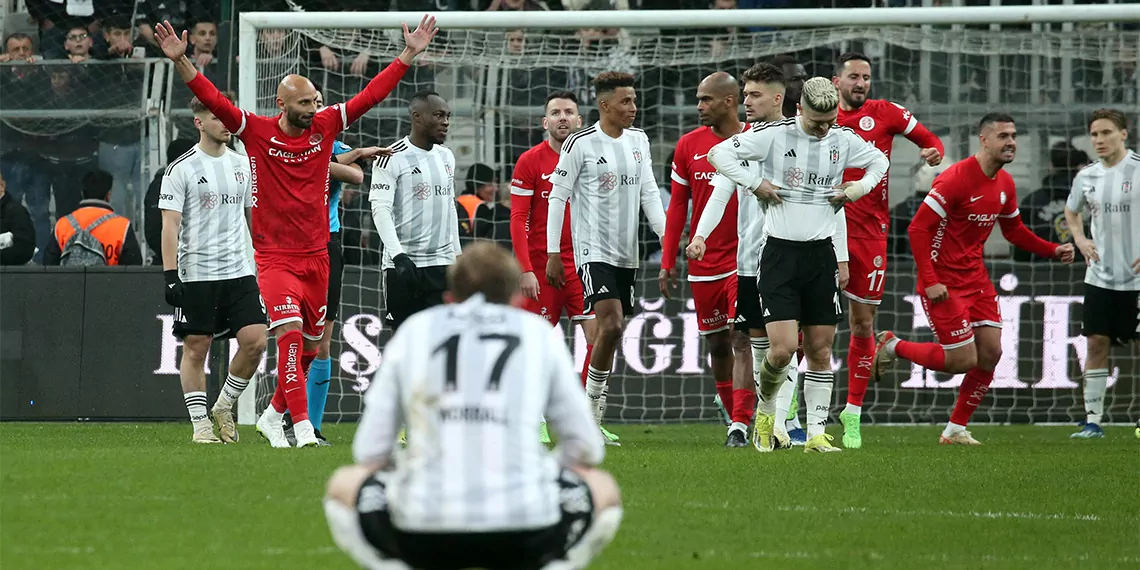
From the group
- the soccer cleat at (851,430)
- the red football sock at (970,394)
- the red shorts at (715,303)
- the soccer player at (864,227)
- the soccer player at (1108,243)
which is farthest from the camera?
the soccer player at (1108,243)

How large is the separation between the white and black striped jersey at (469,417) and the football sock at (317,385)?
7.14 m

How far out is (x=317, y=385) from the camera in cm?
1120

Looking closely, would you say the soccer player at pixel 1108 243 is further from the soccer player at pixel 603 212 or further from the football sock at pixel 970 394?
the soccer player at pixel 603 212

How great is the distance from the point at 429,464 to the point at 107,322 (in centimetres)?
1031

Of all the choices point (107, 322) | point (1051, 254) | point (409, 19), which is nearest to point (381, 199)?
point (409, 19)

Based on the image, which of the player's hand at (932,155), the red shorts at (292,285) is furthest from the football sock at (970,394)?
the red shorts at (292,285)

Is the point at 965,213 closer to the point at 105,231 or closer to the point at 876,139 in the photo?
the point at 876,139

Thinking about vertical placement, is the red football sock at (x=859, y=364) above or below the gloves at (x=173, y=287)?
below

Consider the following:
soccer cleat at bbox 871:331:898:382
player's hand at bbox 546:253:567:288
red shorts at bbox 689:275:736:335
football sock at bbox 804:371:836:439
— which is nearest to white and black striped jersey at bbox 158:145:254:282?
player's hand at bbox 546:253:567:288

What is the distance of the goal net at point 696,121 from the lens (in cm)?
1402

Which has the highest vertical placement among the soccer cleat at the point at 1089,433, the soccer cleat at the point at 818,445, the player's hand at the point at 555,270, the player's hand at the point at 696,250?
the player's hand at the point at 696,250

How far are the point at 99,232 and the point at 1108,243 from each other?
870 centimetres

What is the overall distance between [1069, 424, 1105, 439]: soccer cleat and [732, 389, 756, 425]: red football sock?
10.5 ft

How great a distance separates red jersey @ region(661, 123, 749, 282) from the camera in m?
10.9
